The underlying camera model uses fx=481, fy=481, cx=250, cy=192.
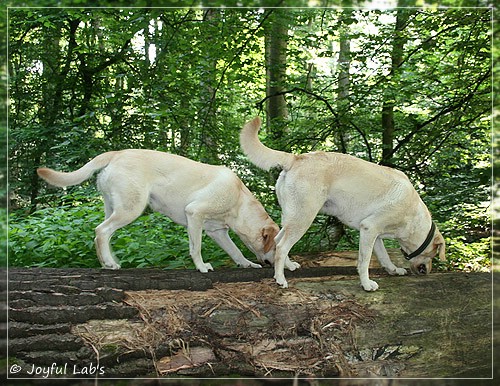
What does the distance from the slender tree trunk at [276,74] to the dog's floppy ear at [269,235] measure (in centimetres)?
318

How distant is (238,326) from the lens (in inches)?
150

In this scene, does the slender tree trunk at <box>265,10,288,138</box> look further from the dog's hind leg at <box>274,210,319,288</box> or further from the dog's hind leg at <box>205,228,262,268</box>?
the dog's hind leg at <box>274,210,319,288</box>

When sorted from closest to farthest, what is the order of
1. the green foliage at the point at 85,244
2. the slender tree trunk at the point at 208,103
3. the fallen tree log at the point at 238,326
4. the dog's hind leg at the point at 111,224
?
the fallen tree log at the point at 238,326, the dog's hind leg at the point at 111,224, the green foliage at the point at 85,244, the slender tree trunk at the point at 208,103

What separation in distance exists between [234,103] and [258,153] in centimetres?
386

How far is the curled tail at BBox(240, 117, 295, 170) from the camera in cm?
456

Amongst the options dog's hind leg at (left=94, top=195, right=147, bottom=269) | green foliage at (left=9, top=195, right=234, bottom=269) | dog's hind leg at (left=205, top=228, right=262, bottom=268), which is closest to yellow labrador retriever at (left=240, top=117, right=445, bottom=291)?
dog's hind leg at (left=205, top=228, right=262, bottom=268)

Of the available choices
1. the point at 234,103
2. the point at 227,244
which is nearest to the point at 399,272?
the point at 227,244

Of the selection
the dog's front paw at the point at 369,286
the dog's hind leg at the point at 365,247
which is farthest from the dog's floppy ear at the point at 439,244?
the dog's front paw at the point at 369,286

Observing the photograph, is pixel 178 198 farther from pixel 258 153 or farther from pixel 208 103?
pixel 208 103

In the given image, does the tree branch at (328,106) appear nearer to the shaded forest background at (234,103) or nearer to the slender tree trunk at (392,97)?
the shaded forest background at (234,103)

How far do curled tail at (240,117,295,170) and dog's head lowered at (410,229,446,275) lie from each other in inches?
66.9

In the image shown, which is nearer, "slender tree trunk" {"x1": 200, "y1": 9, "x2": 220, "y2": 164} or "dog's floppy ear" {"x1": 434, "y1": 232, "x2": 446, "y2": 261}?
"dog's floppy ear" {"x1": 434, "y1": 232, "x2": 446, "y2": 261}

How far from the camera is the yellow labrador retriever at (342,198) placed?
4.47 metres

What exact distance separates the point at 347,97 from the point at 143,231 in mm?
3632
